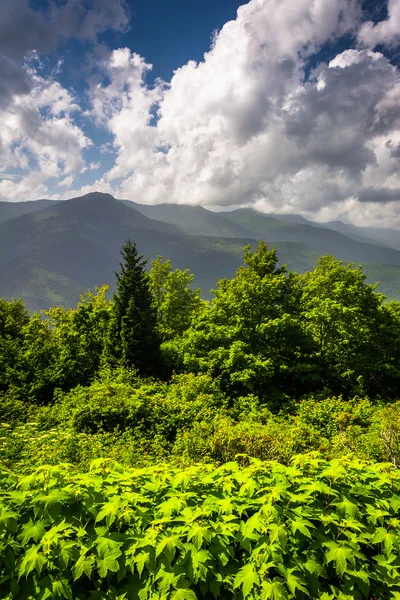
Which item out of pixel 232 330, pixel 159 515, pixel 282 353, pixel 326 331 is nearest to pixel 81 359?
pixel 232 330

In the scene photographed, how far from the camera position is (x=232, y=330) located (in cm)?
2062

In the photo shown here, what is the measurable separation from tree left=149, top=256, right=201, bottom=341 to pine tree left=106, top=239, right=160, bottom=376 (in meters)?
9.06

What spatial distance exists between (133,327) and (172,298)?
14.5 meters

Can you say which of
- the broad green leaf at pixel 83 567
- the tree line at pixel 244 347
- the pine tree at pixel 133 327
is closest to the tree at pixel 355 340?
the tree line at pixel 244 347

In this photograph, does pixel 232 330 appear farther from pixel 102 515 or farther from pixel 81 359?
pixel 102 515

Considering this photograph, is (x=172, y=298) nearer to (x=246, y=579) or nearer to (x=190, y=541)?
(x=190, y=541)

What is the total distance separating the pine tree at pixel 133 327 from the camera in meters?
21.6

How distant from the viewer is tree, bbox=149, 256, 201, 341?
115ft

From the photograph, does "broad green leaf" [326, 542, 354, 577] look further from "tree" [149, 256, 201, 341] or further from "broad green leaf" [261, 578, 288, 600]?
"tree" [149, 256, 201, 341]

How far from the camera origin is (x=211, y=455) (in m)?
9.61

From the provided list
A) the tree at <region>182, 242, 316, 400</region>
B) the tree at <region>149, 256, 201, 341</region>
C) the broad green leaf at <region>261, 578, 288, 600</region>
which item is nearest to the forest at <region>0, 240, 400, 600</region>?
the broad green leaf at <region>261, 578, 288, 600</region>

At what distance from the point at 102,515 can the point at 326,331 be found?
21841 millimetres

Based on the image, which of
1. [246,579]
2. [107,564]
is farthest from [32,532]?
[246,579]

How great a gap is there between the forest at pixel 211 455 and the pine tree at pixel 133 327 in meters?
0.11
